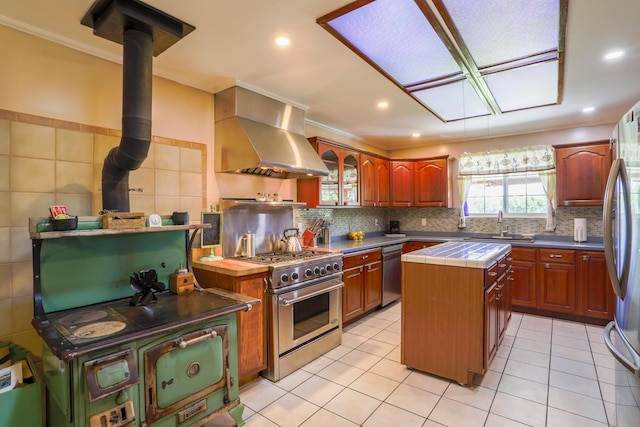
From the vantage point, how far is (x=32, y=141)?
199 centimetres

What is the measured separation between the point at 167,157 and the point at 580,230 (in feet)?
16.0

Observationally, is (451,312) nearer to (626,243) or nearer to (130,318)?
(626,243)

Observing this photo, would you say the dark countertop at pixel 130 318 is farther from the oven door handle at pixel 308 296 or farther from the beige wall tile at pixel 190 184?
the beige wall tile at pixel 190 184

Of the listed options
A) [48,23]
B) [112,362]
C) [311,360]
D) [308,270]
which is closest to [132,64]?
[48,23]

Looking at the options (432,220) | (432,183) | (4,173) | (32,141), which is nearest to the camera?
(4,173)

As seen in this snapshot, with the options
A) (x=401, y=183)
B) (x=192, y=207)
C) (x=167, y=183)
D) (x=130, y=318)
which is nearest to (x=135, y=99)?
(x=167, y=183)

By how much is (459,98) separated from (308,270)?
7.55 feet

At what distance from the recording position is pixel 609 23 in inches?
77.9

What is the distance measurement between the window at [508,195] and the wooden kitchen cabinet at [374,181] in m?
1.36

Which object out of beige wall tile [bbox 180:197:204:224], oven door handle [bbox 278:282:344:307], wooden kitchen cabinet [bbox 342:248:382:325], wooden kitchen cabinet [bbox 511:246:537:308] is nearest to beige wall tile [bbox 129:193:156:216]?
beige wall tile [bbox 180:197:204:224]

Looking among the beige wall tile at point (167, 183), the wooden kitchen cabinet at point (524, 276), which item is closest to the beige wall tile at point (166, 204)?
the beige wall tile at point (167, 183)

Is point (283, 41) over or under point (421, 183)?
over

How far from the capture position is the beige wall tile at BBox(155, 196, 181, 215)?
8.38ft

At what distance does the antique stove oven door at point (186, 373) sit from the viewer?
1.63m
